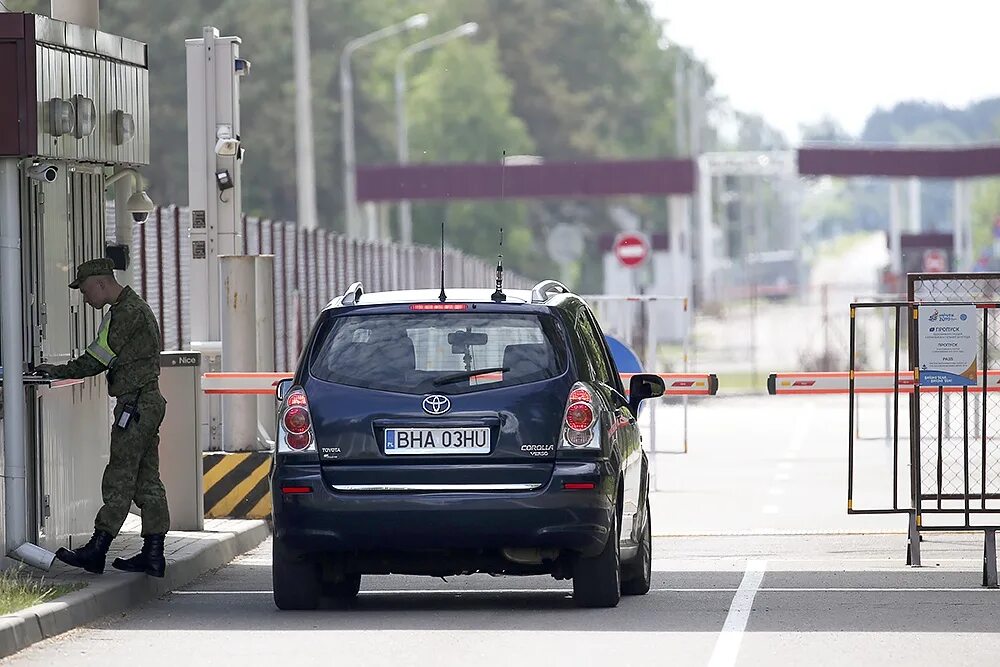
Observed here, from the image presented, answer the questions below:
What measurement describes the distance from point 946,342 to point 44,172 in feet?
16.8

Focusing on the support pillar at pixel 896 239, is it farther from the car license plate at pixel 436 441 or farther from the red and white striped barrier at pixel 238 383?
the car license plate at pixel 436 441

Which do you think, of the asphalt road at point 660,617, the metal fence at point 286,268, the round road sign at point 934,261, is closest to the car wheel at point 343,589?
the asphalt road at point 660,617

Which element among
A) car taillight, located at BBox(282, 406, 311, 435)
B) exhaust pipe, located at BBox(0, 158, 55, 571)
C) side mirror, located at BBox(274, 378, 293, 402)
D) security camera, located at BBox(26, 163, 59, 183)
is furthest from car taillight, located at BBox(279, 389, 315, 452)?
security camera, located at BBox(26, 163, 59, 183)

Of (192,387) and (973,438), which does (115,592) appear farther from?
(973,438)

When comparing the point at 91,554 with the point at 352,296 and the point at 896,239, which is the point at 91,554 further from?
the point at 896,239

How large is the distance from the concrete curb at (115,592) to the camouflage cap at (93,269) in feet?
5.01

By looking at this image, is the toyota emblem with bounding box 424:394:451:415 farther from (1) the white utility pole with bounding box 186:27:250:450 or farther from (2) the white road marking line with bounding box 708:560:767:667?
(1) the white utility pole with bounding box 186:27:250:450

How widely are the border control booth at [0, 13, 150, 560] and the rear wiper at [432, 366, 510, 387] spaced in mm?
2285

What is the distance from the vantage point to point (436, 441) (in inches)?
446

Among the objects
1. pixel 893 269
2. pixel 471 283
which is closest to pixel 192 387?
pixel 471 283

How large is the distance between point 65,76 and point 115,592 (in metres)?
2.80

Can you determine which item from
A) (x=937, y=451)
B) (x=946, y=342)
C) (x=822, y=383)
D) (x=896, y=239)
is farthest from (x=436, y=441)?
(x=896, y=239)

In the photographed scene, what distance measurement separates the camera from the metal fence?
19.6m

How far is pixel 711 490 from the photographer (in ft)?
71.4
